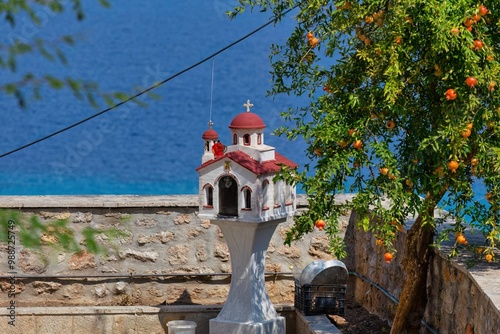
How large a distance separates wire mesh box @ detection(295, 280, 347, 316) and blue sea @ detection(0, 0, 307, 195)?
12.8 metres

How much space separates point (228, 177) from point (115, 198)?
5.62 ft

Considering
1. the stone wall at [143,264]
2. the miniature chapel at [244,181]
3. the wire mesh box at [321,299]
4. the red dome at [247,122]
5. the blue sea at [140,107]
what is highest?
the blue sea at [140,107]

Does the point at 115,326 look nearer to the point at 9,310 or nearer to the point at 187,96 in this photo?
the point at 9,310

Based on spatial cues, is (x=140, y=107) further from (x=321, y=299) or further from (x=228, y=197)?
(x=228, y=197)

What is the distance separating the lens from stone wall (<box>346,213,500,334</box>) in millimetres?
5320

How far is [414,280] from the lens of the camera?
643 centimetres

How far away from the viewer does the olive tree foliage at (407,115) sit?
5352 mm

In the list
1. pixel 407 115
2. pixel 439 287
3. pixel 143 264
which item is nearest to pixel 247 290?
pixel 143 264

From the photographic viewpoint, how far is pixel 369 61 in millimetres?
5629

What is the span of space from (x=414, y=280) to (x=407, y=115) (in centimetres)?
116

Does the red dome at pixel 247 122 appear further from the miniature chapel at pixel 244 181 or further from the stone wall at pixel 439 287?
the stone wall at pixel 439 287

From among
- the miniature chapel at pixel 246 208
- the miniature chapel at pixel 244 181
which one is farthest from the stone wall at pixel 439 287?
the miniature chapel at pixel 244 181

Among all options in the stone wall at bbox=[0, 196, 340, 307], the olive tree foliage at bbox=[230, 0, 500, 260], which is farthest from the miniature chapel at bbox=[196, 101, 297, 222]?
the stone wall at bbox=[0, 196, 340, 307]

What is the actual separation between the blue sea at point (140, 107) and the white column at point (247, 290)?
13.0 meters
